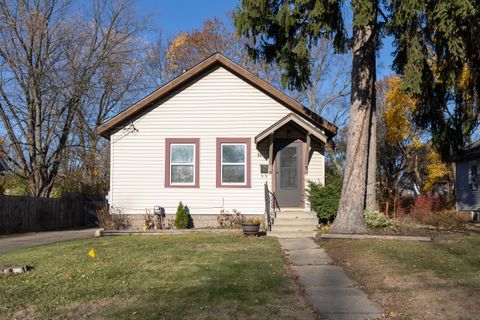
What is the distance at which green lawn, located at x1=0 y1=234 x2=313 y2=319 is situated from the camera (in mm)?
5977

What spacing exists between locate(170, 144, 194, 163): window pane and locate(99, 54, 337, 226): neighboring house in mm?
35

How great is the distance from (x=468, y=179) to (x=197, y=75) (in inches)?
714

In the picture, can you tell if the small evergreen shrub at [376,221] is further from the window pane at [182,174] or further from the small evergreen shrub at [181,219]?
the window pane at [182,174]

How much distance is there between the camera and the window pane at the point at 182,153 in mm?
16266

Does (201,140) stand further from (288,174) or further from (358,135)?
(358,135)

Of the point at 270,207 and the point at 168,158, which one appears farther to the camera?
the point at 168,158

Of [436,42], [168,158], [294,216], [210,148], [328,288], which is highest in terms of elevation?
[436,42]

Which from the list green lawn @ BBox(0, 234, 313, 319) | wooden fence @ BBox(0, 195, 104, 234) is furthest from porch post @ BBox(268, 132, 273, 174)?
wooden fence @ BBox(0, 195, 104, 234)

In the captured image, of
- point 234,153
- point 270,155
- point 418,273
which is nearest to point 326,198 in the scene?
point 270,155

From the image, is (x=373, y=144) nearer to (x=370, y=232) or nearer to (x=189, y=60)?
(x=370, y=232)

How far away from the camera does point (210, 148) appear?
1620cm

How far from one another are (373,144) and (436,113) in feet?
7.31

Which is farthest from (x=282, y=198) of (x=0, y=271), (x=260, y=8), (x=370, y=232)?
(x=0, y=271)

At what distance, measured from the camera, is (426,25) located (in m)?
11.3
